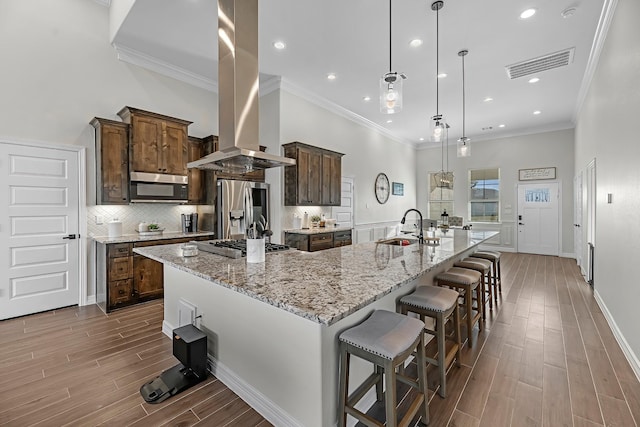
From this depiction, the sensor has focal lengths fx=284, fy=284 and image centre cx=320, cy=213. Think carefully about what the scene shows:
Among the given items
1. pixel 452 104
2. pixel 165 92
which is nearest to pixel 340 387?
pixel 165 92

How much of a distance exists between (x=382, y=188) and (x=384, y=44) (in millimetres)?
4498

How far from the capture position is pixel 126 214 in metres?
4.21

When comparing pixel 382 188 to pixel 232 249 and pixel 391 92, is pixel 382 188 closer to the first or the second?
pixel 391 92

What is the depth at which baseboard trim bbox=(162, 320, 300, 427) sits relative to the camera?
66.4 inches

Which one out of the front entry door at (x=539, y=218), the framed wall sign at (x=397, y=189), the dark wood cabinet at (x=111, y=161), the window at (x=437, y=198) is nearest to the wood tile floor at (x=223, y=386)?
the dark wood cabinet at (x=111, y=161)

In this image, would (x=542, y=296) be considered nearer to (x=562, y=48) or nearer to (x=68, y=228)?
(x=562, y=48)

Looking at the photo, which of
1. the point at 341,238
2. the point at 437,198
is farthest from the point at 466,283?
the point at 437,198

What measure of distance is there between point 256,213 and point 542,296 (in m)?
4.52

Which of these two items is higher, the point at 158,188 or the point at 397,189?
the point at 397,189

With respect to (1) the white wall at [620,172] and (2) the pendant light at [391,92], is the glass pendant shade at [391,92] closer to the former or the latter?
(2) the pendant light at [391,92]

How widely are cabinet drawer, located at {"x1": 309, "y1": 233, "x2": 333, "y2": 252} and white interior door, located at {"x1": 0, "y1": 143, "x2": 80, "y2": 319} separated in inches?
130

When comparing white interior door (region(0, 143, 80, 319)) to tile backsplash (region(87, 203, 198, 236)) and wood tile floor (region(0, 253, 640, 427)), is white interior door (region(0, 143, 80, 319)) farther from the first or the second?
wood tile floor (region(0, 253, 640, 427))

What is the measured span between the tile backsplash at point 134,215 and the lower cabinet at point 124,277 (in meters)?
0.33

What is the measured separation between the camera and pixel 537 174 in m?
7.88
